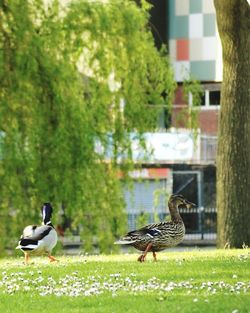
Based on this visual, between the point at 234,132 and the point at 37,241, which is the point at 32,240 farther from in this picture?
the point at 234,132

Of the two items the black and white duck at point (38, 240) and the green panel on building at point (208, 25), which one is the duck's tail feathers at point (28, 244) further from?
the green panel on building at point (208, 25)

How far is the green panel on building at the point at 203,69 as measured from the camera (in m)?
73.4

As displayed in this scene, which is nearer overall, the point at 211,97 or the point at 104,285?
the point at 104,285

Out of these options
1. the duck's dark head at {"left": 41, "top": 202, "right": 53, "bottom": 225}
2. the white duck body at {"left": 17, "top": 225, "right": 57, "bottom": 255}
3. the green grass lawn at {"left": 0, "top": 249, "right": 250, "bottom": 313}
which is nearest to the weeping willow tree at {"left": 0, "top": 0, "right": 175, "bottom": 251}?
the duck's dark head at {"left": 41, "top": 202, "right": 53, "bottom": 225}

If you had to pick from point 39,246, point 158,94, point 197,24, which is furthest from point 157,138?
point 39,246

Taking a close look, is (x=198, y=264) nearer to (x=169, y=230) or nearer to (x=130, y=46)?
(x=169, y=230)

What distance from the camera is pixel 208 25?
73500mm

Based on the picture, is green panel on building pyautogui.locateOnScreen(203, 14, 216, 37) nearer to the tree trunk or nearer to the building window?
the building window

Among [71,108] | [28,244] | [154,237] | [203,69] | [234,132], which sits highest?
[203,69]

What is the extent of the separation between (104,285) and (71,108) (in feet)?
25.2

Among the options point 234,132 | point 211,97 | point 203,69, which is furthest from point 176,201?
point 203,69

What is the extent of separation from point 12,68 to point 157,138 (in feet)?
145

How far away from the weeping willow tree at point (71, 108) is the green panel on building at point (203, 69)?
4662 cm

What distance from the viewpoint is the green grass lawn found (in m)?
14.9
